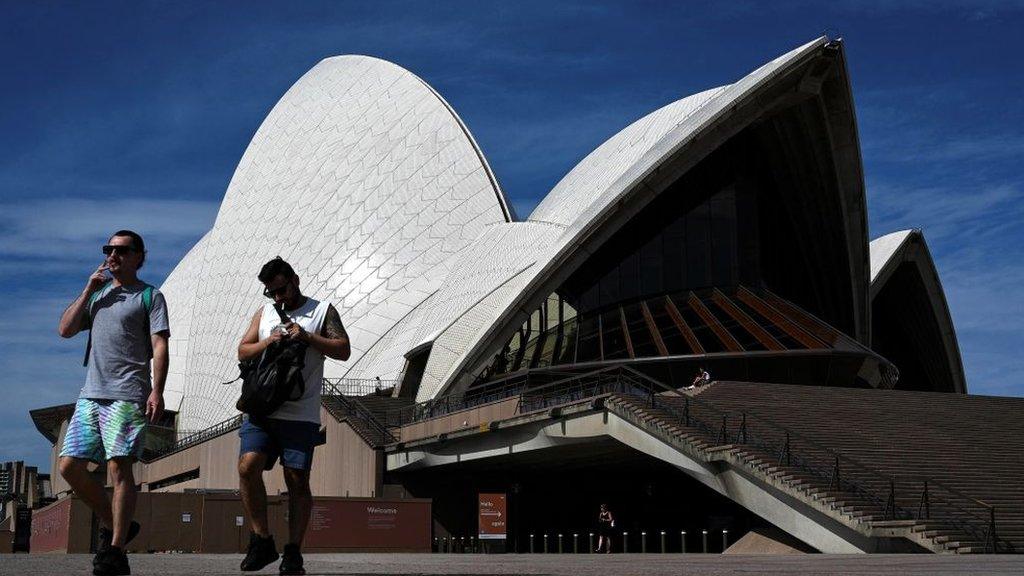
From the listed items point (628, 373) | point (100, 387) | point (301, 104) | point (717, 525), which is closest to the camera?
point (100, 387)

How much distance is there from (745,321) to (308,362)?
2771cm

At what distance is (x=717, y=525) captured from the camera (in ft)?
96.4

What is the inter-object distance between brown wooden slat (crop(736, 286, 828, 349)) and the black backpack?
1051 inches

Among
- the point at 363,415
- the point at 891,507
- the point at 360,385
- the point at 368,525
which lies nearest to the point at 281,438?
the point at 891,507

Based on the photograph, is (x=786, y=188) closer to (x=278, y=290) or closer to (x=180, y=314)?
(x=180, y=314)

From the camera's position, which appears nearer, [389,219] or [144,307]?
[144,307]

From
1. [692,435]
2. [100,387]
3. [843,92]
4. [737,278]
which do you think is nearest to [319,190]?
[737,278]

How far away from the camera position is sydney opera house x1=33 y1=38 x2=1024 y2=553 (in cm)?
2106

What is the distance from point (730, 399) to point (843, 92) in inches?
526

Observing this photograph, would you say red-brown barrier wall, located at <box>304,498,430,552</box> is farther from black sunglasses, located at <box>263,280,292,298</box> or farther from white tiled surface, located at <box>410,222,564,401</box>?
black sunglasses, located at <box>263,280,292,298</box>

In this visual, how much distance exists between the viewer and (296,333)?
622 centimetres

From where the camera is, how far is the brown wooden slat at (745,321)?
31516 mm

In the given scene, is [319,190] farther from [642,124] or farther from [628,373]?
[628,373]

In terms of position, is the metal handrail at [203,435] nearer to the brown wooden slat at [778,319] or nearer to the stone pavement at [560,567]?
the brown wooden slat at [778,319]
